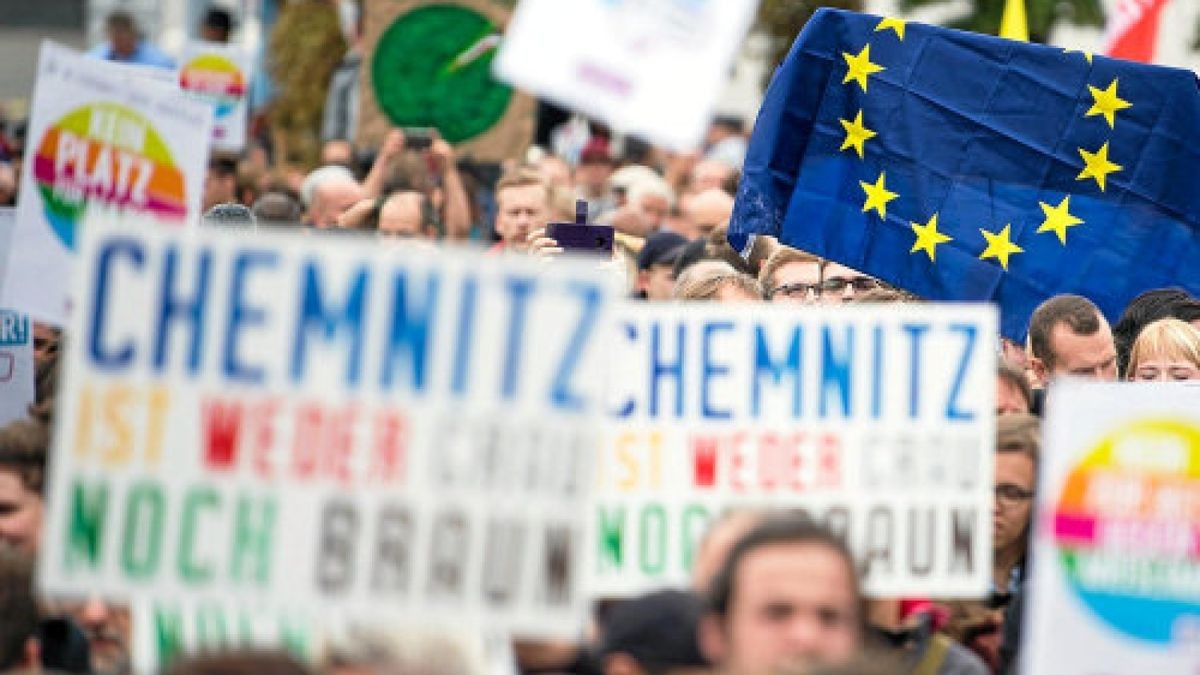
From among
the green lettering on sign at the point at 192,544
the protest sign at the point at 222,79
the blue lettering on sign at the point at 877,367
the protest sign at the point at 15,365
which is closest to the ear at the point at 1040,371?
the blue lettering on sign at the point at 877,367

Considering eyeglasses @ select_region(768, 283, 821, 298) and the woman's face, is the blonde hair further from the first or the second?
eyeglasses @ select_region(768, 283, 821, 298)

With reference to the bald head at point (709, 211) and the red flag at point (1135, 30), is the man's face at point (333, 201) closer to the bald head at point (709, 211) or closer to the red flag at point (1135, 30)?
the bald head at point (709, 211)

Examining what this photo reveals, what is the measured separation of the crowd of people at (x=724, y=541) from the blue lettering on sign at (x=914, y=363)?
0.50 meters

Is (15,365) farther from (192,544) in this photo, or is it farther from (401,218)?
(192,544)

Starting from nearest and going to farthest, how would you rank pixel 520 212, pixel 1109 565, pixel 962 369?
pixel 1109 565, pixel 962 369, pixel 520 212

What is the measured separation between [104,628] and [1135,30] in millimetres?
9616

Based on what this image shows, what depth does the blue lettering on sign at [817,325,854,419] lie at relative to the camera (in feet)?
24.5

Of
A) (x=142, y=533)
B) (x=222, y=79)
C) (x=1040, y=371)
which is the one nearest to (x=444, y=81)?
(x=222, y=79)

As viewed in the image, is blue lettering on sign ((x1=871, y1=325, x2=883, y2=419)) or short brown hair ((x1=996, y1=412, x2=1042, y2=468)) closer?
blue lettering on sign ((x1=871, y1=325, x2=883, y2=419))

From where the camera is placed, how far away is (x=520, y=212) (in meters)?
13.5

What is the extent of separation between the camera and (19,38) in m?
53.0

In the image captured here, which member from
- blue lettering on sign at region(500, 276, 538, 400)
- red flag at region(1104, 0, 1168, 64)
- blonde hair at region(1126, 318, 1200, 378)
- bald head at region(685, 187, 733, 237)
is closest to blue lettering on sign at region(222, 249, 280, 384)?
blue lettering on sign at region(500, 276, 538, 400)

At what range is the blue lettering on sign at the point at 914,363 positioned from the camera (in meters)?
7.52

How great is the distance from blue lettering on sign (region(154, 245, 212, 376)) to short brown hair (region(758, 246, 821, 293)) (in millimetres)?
5900
